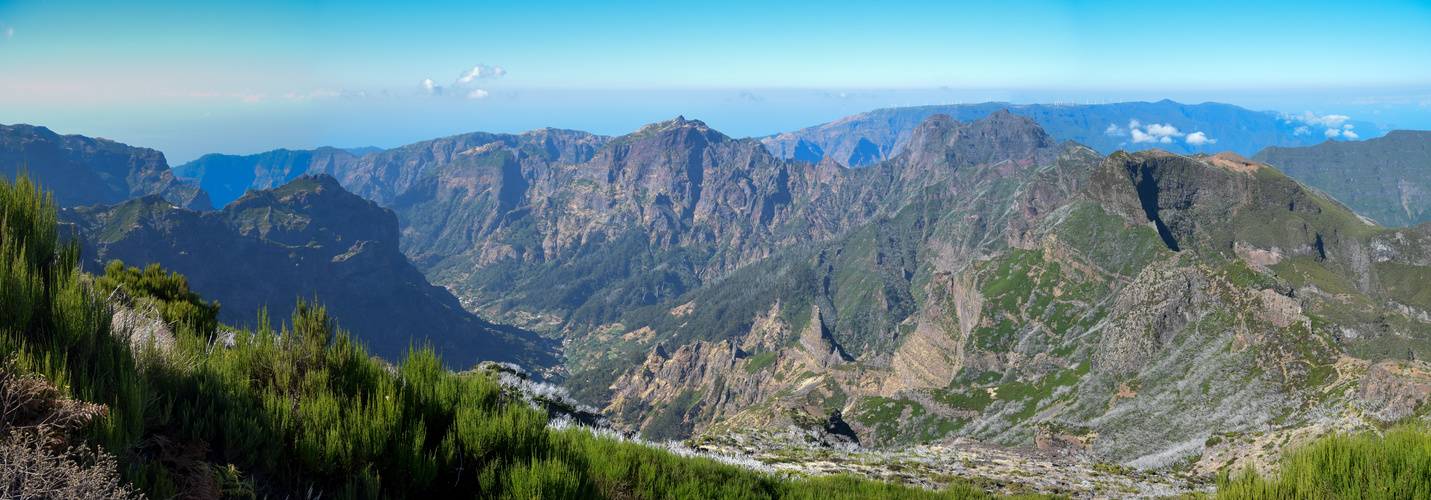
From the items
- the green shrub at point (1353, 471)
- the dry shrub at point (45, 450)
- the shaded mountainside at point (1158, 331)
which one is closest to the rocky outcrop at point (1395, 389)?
the shaded mountainside at point (1158, 331)

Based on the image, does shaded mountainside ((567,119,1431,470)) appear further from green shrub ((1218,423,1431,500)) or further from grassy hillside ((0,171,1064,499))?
grassy hillside ((0,171,1064,499))

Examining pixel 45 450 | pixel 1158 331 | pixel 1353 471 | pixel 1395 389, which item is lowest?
pixel 1158 331

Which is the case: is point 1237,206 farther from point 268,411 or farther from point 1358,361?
point 268,411

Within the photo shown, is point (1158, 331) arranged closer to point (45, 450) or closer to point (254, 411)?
point (254, 411)

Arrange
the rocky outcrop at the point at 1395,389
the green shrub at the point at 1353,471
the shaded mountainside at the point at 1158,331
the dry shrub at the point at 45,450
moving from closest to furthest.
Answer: the dry shrub at the point at 45,450 → the green shrub at the point at 1353,471 → the rocky outcrop at the point at 1395,389 → the shaded mountainside at the point at 1158,331

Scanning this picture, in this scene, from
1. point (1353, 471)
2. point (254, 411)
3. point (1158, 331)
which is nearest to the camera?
point (254, 411)

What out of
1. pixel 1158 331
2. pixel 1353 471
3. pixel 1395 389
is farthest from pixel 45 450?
pixel 1158 331

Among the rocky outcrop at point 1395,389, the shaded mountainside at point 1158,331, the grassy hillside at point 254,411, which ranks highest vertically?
the grassy hillside at point 254,411

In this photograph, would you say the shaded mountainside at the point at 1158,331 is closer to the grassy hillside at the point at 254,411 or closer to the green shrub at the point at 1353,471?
the green shrub at the point at 1353,471

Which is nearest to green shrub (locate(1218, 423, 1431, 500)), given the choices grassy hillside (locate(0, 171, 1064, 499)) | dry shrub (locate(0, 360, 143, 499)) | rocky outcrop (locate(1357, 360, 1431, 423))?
grassy hillside (locate(0, 171, 1064, 499))

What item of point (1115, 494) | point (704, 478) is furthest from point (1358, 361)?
point (704, 478)

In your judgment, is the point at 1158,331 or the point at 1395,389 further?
the point at 1158,331
